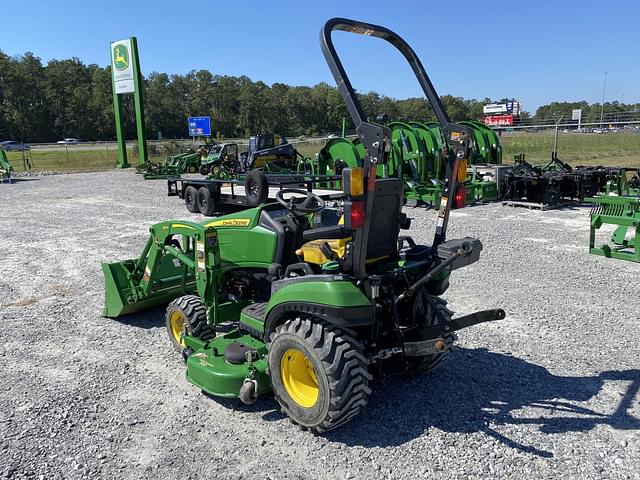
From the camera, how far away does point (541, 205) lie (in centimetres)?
1313

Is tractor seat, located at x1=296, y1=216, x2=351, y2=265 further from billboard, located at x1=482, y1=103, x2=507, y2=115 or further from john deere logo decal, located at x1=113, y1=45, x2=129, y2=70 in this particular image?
billboard, located at x1=482, y1=103, x2=507, y2=115

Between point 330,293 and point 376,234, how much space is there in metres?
0.62

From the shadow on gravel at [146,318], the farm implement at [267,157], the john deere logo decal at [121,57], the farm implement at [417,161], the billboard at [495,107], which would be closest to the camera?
the shadow on gravel at [146,318]

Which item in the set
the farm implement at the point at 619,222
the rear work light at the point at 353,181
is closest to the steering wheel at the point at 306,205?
the rear work light at the point at 353,181

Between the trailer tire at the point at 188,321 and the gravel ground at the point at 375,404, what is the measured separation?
0.21m

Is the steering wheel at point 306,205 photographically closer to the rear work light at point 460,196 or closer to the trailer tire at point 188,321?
the rear work light at point 460,196

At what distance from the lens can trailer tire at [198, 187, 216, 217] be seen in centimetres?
1387

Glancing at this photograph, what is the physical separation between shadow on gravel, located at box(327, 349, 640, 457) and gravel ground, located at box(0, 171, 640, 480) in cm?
1

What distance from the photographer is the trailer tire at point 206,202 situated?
45.5ft

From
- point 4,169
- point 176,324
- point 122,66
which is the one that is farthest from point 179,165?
point 176,324

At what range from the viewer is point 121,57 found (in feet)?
98.5

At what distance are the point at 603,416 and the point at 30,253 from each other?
928 cm

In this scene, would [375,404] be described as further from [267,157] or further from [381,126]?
[267,157]

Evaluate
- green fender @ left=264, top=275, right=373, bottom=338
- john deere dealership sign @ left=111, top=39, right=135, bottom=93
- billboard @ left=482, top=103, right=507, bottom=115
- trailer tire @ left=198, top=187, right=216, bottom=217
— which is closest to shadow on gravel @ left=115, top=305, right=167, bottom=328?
Result: green fender @ left=264, top=275, right=373, bottom=338
